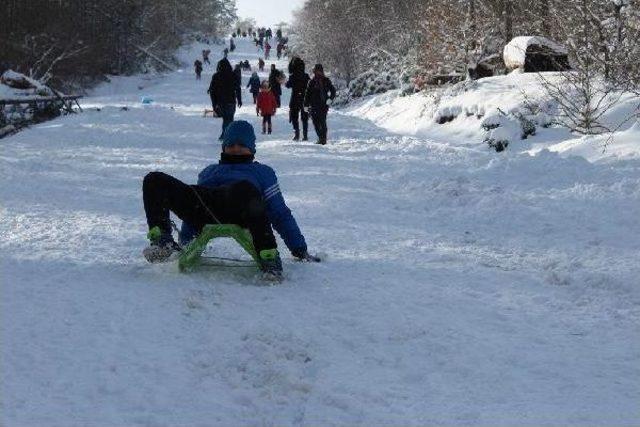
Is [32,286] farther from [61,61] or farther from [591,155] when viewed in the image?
[61,61]

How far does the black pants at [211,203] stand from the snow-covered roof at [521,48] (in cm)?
1424

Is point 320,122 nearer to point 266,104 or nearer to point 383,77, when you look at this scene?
point 266,104

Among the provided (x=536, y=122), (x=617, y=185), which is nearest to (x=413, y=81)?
(x=536, y=122)

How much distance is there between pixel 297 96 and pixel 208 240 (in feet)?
35.4

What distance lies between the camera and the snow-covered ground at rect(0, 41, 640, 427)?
281 cm

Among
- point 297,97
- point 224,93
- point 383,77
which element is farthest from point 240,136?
point 383,77

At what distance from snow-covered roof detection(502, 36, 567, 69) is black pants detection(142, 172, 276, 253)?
14.2m

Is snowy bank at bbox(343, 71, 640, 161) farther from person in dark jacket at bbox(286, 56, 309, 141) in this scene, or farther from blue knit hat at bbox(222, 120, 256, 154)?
Answer: blue knit hat at bbox(222, 120, 256, 154)

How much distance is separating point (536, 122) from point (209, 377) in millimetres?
11868

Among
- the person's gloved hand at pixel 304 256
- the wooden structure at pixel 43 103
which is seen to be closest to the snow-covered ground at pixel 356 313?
the person's gloved hand at pixel 304 256

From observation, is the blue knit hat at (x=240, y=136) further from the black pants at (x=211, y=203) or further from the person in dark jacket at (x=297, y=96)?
the person in dark jacket at (x=297, y=96)

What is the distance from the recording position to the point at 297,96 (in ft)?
49.1

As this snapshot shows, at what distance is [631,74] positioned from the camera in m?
12.8

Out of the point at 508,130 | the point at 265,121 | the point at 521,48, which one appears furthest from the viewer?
the point at 521,48
